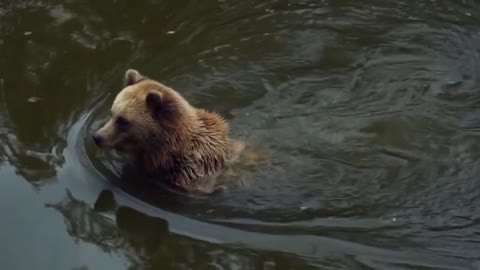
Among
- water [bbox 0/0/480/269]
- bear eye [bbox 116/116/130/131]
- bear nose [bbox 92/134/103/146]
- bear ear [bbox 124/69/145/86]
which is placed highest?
bear ear [bbox 124/69/145/86]

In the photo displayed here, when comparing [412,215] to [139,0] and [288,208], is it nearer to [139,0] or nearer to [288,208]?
[288,208]

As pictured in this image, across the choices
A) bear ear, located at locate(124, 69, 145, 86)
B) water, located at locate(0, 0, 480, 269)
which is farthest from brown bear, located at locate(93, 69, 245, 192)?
water, located at locate(0, 0, 480, 269)

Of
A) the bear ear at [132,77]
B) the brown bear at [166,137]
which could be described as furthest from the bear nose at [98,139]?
the bear ear at [132,77]

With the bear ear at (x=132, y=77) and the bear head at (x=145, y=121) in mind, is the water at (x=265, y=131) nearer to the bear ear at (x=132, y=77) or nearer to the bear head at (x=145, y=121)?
the bear head at (x=145, y=121)

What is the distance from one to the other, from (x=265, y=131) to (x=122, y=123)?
1.28 metres

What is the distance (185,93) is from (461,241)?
296 cm

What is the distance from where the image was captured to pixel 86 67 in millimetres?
8898

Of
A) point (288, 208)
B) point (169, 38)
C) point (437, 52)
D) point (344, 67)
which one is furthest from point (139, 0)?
point (288, 208)

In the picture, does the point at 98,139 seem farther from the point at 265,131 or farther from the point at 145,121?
the point at 265,131

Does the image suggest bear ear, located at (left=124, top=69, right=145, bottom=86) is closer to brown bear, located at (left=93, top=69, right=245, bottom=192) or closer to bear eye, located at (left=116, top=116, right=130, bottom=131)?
brown bear, located at (left=93, top=69, right=245, bottom=192)

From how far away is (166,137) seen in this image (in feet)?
24.4

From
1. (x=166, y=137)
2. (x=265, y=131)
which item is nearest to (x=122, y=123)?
(x=166, y=137)

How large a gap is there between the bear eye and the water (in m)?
0.46

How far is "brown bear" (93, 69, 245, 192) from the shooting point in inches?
286
